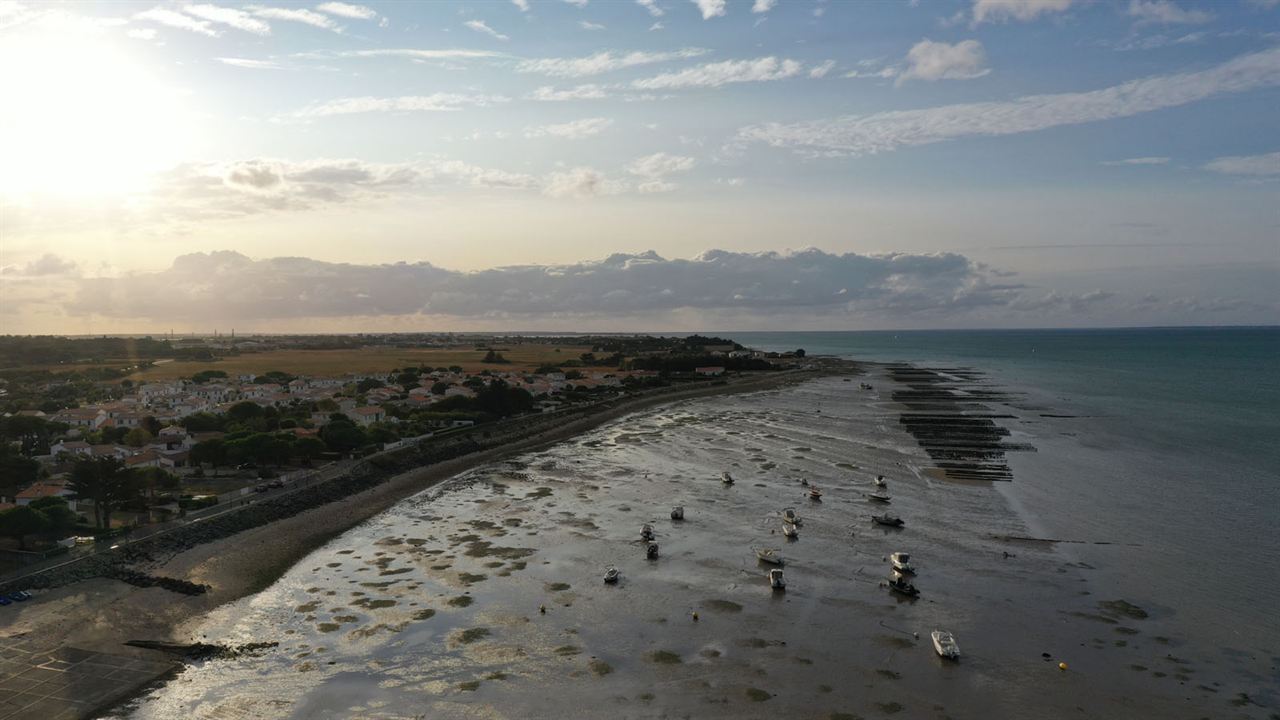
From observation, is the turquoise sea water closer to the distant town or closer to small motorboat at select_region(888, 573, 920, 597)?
small motorboat at select_region(888, 573, 920, 597)

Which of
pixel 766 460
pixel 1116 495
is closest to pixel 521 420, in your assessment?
pixel 766 460

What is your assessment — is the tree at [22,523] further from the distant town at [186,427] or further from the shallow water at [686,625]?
the shallow water at [686,625]

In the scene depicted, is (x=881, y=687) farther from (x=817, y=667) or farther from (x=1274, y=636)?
(x=1274, y=636)

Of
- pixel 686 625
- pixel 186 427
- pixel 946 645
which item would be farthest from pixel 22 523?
pixel 946 645

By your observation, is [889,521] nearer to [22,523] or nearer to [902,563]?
[902,563]

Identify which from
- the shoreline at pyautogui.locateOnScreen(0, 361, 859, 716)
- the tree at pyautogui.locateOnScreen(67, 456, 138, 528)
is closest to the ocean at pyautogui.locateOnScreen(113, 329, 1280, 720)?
the shoreline at pyautogui.locateOnScreen(0, 361, 859, 716)
